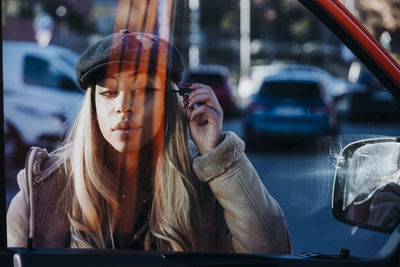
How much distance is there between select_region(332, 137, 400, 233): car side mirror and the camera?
1551 millimetres

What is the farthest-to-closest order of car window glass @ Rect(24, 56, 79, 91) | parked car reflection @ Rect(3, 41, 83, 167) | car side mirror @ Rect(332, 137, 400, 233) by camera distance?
car window glass @ Rect(24, 56, 79, 91)
parked car reflection @ Rect(3, 41, 83, 167)
car side mirror @ Rect(332, 137, 400, 233)

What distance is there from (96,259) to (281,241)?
1.50ft

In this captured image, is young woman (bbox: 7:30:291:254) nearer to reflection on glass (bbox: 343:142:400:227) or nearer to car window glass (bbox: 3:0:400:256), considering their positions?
car window glass (bbox: 3:0:400:256)

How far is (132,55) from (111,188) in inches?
13.3

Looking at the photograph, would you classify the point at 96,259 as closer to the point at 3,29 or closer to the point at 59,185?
the point at 59,185

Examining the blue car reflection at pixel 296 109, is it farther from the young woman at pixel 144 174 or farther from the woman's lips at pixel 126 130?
the woman's lips at pixel 126 130

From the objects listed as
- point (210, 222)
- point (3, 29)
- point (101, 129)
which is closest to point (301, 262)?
point (210, 222)

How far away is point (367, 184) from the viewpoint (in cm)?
158

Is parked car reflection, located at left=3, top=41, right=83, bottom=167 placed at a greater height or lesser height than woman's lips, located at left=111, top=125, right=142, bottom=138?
greater

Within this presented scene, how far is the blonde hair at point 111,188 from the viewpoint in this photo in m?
1.56

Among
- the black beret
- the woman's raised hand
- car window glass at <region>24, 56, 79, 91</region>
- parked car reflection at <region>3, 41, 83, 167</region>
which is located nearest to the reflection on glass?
the woman's raised hand

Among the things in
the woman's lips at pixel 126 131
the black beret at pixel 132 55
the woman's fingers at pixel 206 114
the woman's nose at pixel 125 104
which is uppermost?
the black beret at pixel 132 55

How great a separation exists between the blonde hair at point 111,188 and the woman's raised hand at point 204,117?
2 cm

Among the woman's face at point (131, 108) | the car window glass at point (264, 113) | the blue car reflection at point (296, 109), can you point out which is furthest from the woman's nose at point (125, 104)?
the blue car reflection at point (296, 109)
